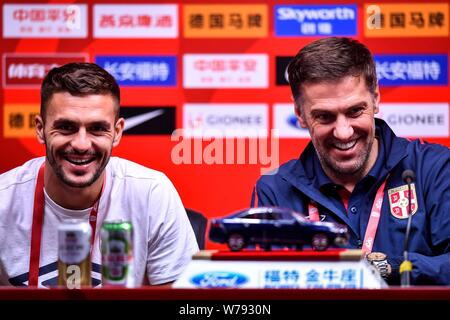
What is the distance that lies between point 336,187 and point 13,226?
3.99 feet

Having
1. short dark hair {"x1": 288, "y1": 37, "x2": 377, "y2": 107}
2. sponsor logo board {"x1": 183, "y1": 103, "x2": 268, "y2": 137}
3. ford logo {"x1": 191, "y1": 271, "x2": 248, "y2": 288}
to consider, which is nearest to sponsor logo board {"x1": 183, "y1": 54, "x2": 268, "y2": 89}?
sponsor logo board {"x1": 183, "y1": 103, "x2": 268, "y2": 137}

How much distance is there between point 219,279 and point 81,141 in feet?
4.10

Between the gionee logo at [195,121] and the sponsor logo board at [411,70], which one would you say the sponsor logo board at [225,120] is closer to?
the gionee logo at [195,121]

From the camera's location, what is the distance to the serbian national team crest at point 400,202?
268 centimetres

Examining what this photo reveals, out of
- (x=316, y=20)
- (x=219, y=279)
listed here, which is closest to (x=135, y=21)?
(x=316, y=20)

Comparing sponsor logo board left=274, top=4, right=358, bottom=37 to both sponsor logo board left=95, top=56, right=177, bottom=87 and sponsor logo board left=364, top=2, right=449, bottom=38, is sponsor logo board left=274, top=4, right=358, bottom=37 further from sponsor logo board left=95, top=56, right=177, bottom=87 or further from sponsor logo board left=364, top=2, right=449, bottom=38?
sponsor logo board left=95, top=56, right=177, bottom=87

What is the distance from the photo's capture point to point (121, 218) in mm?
2865

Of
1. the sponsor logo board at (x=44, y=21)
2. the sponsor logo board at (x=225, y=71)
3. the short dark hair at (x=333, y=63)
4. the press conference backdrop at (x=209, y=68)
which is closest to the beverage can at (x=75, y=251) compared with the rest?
the short dark hair at (x=333, y=63)

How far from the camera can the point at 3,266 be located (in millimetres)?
2795

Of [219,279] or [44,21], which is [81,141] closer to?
[219,279]

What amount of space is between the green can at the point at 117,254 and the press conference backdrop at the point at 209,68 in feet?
7.77

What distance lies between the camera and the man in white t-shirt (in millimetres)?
2799

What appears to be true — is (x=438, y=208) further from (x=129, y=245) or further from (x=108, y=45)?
(x=108, y=45)
